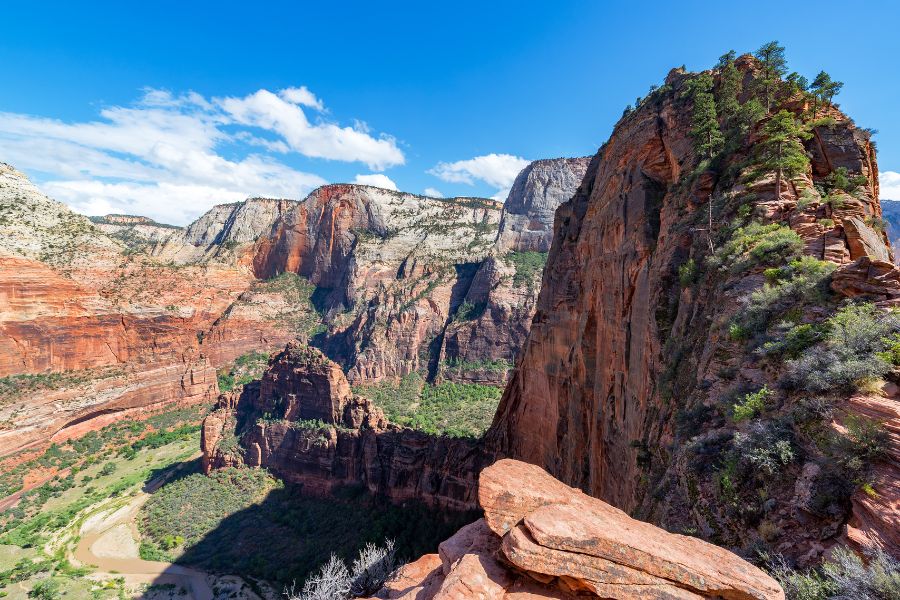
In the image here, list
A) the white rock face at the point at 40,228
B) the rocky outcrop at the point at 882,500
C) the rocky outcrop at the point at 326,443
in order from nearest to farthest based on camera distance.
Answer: the rocky outcrop at the point at 882,500
the rocky outcrop at the point at 326,443
the white rock face at the point at 40,228

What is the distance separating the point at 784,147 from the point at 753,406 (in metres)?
11.9

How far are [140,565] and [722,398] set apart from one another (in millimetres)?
47877

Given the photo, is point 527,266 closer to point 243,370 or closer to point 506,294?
point 506,294

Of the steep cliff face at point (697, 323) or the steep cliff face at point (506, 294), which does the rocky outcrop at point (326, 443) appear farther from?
the steep cliff face at point (506, 294)

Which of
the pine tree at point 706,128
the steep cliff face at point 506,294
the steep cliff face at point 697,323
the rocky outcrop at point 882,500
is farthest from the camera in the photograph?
the steep cliff face at point 506,294

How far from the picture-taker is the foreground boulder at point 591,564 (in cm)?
462

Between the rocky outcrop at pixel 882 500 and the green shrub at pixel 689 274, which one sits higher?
the green shrub at pixel 689 274

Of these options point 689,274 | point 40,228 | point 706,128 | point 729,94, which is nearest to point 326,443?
point 689,274

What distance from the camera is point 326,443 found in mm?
38500

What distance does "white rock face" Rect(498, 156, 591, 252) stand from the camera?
98.0 m

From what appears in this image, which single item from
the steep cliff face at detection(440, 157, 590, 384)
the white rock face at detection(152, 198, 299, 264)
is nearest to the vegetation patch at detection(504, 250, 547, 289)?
the steep cliff face at detection(440, 157, 590, 384)

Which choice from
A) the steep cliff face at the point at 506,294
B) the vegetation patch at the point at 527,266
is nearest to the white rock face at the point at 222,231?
the steep cliff face at the point at 506,294

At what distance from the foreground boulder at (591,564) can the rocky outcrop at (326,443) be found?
29.3 metres

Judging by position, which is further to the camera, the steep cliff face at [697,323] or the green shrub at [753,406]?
the green shrub at [753,406]
